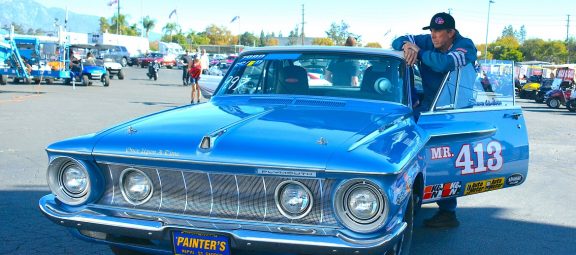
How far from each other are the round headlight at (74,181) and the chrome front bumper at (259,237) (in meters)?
0.17

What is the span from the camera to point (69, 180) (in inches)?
149

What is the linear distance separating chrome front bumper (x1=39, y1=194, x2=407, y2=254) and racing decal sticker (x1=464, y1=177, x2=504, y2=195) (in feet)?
5.84

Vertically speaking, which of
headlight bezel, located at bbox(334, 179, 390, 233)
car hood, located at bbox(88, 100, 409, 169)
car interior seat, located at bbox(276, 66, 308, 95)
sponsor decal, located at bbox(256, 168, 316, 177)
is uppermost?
car interior seat, located at bbox(276, 66, 308, 95)

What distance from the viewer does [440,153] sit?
4.75m

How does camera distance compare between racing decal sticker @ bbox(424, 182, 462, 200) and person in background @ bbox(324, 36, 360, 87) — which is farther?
person in background @ bbox(324, 36, 360, 87)

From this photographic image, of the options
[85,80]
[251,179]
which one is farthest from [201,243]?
[85,80]

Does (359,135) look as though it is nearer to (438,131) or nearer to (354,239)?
(354,239)

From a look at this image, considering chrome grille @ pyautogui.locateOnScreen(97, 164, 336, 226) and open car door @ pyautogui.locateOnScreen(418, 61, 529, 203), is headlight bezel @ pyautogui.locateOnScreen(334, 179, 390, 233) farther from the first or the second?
open car door @ pyautogui.locateOnScreen(418, 61, 529, 203)

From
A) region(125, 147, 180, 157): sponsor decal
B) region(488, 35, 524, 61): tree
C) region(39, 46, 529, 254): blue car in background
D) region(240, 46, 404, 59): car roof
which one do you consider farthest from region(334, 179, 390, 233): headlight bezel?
region(488, 35, 524, 61): tree

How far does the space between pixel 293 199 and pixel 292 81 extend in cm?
197

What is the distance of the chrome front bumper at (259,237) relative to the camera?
128 inches

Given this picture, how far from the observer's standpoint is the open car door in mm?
4781

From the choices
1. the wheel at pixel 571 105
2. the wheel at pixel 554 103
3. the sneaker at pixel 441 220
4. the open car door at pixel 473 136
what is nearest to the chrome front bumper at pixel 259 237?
the open car door at pixel 473 136

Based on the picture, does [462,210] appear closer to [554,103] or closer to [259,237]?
[259,237]
